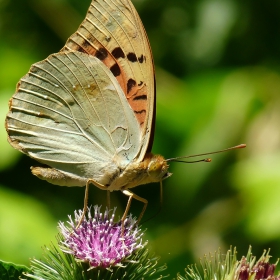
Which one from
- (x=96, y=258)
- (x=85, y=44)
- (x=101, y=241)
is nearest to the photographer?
(x=96, y=258)

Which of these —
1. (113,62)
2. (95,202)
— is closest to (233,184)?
(95,202)

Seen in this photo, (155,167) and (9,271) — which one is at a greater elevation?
(155,167)

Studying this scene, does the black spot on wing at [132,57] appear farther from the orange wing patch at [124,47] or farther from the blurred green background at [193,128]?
the blurred green background at [193,128]

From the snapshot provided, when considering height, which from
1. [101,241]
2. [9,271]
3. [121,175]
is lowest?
[9,271]

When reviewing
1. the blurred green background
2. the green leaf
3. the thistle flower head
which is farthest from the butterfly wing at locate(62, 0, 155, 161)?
the blurred green background

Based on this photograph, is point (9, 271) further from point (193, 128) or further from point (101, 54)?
point (193, 128)

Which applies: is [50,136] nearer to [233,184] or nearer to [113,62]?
[113,62]

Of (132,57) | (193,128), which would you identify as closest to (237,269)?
(132,57)
